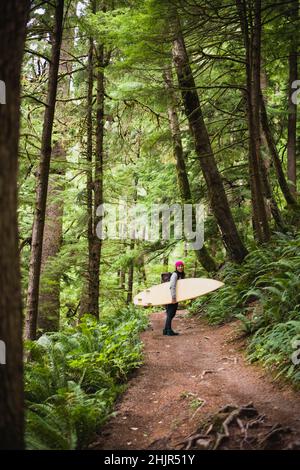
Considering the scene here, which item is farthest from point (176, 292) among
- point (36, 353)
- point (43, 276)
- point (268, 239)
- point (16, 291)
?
Answer: point (16, 291)

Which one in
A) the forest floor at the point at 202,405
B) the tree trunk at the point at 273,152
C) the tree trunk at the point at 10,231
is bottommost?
the forest floor at the point at 202,405

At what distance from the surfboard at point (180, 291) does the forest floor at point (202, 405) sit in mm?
Answer: 2305

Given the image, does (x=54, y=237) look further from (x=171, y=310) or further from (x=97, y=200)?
(x=171, y=310)

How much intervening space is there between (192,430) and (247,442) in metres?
0.77

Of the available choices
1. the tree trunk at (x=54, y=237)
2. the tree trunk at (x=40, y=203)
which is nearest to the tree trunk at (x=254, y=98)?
the tree trunk at (x=40, y=203)

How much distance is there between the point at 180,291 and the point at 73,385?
573cm

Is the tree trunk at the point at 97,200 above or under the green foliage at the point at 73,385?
above

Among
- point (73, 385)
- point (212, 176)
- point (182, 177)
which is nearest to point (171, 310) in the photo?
point (212, 176)

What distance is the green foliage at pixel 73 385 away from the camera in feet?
13.4

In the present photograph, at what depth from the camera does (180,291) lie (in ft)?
34.1

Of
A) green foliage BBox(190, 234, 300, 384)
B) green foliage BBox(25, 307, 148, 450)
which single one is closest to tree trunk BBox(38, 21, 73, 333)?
green foliage BBox(25, 307, 148, 450)

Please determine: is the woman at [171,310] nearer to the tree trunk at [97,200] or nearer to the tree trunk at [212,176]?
the tree trunk at [97,200]

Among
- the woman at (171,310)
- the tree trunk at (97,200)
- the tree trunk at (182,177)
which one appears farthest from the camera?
the tree trunk at (182,177)

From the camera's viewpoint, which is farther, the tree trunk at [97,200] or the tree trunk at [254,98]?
the tree trunk at [97,200]
